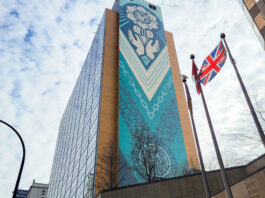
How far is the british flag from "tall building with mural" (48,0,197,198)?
21.4 metres

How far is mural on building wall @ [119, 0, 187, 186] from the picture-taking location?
39844 mm

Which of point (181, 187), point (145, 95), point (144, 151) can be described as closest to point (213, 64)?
point (181, 187)

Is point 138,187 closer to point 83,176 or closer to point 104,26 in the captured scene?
point 83,176

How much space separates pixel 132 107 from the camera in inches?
1780

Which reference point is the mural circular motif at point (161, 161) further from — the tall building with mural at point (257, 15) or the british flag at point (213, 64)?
the british flag at point (213, 64)

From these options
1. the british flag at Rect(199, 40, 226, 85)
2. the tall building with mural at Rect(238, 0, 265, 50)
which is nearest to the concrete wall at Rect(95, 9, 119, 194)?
the british flag at Rect(199, 40, 226, 85)

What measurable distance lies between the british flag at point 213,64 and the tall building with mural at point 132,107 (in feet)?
70.1

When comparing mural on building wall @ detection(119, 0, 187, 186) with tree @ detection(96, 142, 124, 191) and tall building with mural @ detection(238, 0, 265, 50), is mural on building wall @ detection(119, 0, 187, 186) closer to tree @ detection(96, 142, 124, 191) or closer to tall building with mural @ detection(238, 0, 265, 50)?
tree @ detection(96, 142, 124, 191)

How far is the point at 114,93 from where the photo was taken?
46.0 meters

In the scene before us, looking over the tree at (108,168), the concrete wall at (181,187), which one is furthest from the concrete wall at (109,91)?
the concrete wall at (181,187)

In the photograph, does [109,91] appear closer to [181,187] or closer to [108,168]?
[108,168]

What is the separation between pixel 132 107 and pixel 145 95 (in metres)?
5.13

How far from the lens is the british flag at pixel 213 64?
14484 mm

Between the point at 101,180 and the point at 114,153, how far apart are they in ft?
13.7
